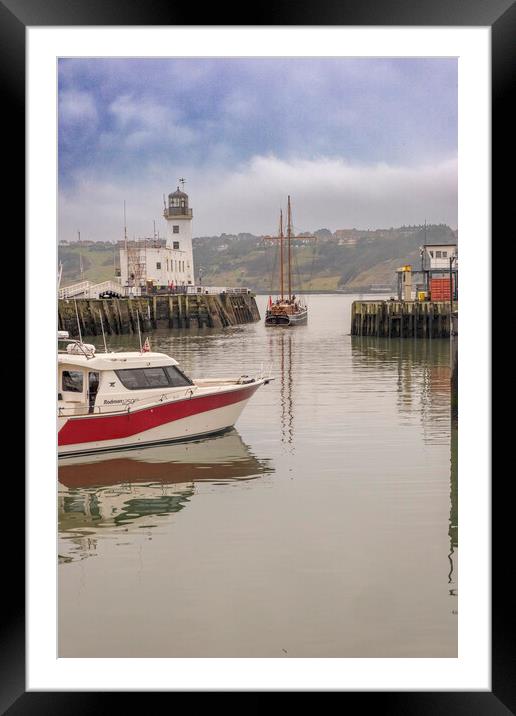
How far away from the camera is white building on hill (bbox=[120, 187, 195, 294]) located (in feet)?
157

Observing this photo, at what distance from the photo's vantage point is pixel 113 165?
5591cm

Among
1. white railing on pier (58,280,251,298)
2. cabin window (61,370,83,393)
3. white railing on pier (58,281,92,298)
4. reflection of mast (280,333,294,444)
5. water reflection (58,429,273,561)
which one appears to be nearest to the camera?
water reflection (58,429,273,561)

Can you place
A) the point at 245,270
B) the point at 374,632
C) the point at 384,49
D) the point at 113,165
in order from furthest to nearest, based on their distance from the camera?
the point at 245,270 < the point at 113,165 < the point at 374,632 < the point at 384,49

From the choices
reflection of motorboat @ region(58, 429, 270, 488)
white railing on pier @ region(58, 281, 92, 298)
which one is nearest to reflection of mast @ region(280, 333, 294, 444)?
reflection of motorboat @ region(58, 429, 270, 488)

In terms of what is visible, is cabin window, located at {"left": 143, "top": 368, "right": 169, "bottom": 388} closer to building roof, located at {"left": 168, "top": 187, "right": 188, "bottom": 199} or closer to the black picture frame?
the black picture frame

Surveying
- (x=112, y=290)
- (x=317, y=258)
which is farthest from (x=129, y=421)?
(x=317, y=258)

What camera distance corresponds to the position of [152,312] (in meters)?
42.6

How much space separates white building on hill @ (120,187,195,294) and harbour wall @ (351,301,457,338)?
1576 centimetres

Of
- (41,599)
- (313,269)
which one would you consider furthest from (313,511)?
(313,269)

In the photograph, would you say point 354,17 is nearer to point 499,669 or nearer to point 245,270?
point 499,669

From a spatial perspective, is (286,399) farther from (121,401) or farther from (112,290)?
(112,290)

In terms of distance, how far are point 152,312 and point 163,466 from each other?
108ft

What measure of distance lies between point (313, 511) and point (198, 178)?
5256cm

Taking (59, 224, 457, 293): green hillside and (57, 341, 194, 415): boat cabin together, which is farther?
(59, 224, 457, 293): green hillside
